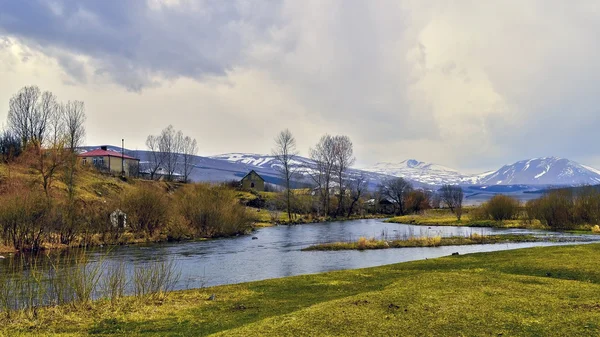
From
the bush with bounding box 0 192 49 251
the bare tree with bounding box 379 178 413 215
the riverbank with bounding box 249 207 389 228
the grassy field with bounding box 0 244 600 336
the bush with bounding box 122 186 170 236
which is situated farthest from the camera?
the bare tree with bounding box 379 178 413 215

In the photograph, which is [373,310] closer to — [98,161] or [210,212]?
[210,212]

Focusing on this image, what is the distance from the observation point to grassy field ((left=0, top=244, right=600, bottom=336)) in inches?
405

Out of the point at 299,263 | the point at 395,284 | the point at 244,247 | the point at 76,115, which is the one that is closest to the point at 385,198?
the point at 76,115

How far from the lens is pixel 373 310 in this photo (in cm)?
1199

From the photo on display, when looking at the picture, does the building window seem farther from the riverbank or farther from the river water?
the river water

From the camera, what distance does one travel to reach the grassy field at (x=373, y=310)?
10297mm

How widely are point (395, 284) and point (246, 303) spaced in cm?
589

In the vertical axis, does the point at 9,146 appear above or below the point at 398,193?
above

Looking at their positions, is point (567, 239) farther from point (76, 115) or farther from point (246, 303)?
point (76, 115)

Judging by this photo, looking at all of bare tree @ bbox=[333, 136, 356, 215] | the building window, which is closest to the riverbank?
bare tree @ bbox=[333, 136, 356, 215]

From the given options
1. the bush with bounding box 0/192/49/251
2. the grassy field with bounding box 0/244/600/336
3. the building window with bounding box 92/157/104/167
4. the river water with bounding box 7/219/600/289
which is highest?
the building window with bounding box 92/157/104/167

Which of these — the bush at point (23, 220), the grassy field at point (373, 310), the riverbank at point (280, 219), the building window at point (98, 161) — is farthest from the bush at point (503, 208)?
the building window at point (98, 161)

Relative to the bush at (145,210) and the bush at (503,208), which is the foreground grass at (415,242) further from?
the bush at (503,208)

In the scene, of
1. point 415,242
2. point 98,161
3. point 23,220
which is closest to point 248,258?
point 415,242
